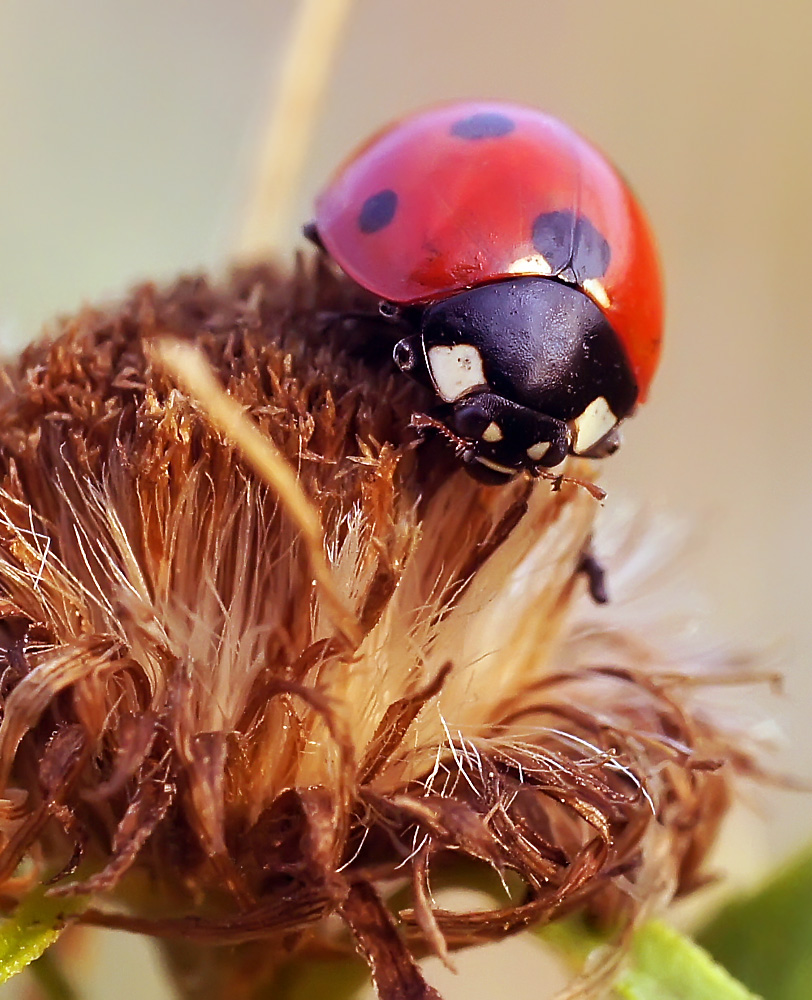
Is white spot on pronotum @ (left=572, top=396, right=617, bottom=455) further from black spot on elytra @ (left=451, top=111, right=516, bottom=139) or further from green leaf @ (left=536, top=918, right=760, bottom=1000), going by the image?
green leaf @ (left=536, top=918, right=760, bottom=1000)

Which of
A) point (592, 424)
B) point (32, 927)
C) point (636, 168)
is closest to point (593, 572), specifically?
point (592, 424)

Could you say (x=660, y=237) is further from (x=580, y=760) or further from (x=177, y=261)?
(x=580, y=760)

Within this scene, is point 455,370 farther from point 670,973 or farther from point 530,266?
point 670,973

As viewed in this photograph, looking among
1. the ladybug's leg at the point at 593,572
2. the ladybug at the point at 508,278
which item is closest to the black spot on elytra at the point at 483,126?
the ladybug at the point at 508,278

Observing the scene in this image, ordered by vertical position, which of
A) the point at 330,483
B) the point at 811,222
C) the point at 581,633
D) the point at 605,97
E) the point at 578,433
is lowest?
the point at 811,222

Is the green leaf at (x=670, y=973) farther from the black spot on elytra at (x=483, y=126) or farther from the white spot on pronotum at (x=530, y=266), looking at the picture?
the black spot on elytra at (x=483, y=126)

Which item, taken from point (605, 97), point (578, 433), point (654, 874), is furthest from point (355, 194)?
point (605, 97)
